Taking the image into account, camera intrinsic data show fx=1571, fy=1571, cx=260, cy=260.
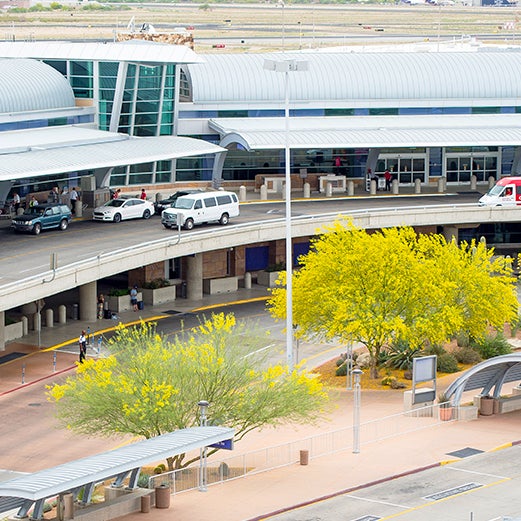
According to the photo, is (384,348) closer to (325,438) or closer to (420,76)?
(325,438)

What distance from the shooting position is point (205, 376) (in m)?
48.4

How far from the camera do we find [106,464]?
41375 mm

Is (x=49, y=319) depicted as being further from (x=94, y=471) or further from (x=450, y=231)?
→ (x=94, y=471)

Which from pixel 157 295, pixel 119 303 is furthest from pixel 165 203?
pixel 119 303

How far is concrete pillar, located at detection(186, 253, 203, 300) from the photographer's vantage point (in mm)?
80500

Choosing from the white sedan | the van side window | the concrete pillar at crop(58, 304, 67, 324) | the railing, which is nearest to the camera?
the railing

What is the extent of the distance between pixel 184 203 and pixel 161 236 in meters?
3.07

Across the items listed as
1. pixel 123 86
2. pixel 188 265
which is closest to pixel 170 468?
pixel 188 265

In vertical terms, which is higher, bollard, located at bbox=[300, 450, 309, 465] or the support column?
the support column

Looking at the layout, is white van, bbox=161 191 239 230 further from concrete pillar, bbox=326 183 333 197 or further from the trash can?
the trash can

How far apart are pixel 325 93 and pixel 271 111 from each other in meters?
4.06

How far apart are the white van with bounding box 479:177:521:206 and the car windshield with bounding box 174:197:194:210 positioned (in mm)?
18605

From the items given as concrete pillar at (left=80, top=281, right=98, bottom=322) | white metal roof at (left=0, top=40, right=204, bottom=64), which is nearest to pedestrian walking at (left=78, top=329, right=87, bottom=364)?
concrete pillar at (left=80, top=281, right=98, bottom=322)

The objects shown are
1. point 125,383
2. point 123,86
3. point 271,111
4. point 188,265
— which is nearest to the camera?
point 125,383
